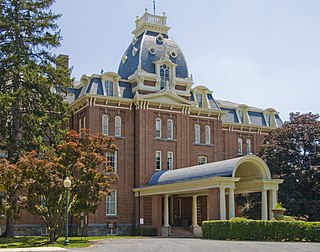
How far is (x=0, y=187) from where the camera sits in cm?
3444

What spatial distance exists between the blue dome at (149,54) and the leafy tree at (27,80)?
10.3 metres

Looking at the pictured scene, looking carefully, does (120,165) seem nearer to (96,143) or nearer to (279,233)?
(96,143)

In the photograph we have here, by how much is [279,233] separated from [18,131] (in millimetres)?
21368

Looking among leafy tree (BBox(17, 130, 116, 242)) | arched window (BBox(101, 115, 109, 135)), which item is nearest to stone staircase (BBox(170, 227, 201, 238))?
arched window (BBox(101, 115, 109, 135))

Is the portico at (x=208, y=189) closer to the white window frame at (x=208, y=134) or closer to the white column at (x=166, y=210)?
the white column at (x=166, y=210)

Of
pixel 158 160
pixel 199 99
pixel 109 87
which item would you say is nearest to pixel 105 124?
pixel 109 87

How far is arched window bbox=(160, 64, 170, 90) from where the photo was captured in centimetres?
5225

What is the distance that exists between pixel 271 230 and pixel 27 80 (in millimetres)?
21250

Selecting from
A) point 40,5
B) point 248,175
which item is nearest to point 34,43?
point 40,5

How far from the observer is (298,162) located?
1875 inches

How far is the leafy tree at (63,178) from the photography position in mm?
33312

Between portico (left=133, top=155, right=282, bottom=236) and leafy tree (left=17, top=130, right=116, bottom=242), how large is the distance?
7.60m

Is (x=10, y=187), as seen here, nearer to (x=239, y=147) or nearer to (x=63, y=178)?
(x=63, y=178)

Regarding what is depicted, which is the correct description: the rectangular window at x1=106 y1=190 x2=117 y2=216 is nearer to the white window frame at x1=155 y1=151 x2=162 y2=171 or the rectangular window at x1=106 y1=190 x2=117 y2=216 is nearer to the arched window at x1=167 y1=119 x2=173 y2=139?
the white window frame at x1=155 y1=151 x2=162 y2=171
